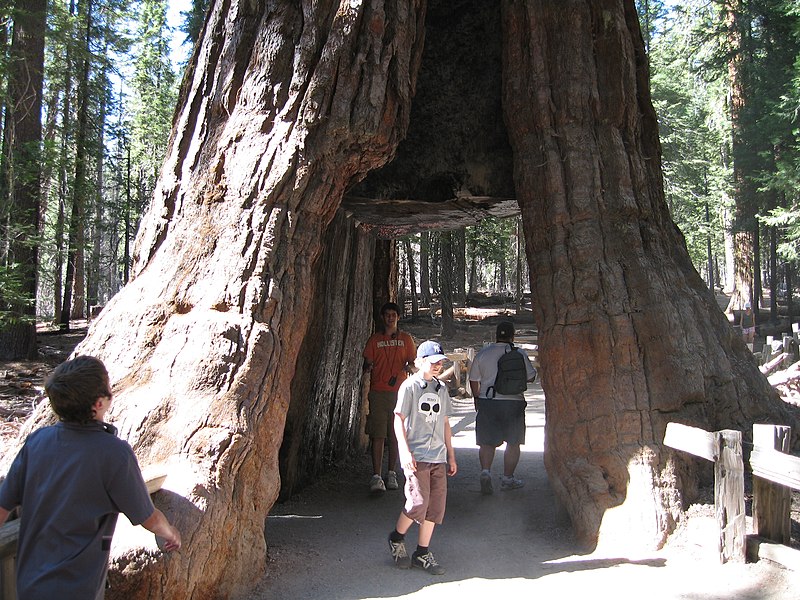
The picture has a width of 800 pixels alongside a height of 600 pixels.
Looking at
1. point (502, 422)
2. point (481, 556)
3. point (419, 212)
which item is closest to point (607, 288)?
point (502, 422)

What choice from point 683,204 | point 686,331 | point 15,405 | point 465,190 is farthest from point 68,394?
point 683,204

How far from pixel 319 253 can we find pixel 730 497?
3861 millimetres

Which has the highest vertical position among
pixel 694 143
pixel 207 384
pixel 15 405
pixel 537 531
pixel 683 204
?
pixel 694 143

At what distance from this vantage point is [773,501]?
4914mm

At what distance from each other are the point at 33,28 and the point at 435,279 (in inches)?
869

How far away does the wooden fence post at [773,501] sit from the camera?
16.1 ft

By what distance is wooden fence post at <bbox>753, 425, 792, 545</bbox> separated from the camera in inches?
193

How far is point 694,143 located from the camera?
40.7 metres

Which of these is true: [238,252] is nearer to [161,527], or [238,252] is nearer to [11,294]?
[161,527]

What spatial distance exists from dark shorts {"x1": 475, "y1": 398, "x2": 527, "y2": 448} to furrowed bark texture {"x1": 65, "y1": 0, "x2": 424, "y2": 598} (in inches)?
105

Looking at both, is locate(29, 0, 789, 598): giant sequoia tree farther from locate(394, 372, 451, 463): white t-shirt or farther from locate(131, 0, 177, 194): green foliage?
locate(131, 0, 177, 194): green foliage

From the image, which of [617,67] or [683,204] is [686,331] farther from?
[683,204]

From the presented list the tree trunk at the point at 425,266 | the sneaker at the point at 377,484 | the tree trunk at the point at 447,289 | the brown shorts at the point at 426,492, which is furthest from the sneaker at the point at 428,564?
the tree trunk at the point at 425,266

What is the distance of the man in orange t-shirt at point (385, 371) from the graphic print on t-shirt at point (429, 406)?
241 cm
